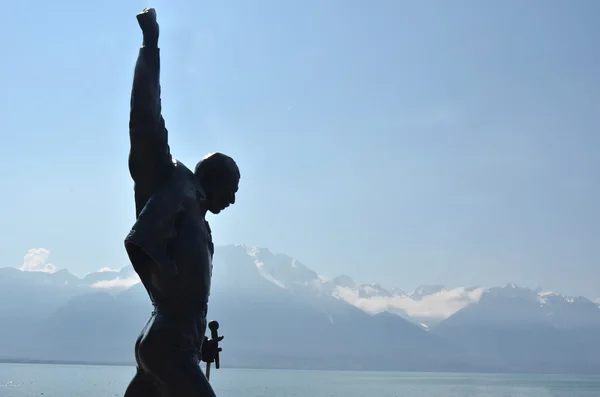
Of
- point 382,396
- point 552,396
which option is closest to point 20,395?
point 382,396

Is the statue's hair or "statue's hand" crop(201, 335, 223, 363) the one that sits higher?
the statue's hair

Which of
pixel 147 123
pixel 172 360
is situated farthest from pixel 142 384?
pixel 147 123

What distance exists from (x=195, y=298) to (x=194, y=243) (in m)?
0.34

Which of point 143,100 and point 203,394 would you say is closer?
point 203,394

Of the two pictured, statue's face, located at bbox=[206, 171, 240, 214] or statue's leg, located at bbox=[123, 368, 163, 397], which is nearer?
statue's leg, located at bbox=[123, 368, 163, 397]

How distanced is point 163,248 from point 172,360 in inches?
25.8

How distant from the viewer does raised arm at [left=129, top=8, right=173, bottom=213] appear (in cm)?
531

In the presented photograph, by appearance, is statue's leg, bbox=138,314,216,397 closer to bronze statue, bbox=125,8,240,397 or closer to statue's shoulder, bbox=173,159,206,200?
bronze statue, bbox=125,8,240,397

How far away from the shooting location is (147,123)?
17.4 feet

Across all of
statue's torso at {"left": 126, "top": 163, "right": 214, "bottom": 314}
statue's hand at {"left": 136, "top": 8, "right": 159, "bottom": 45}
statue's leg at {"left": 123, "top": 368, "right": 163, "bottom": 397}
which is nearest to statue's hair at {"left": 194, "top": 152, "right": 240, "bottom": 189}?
statue's torso at {"left": 126, "top": 163, "right": 214, "bottom": 314}

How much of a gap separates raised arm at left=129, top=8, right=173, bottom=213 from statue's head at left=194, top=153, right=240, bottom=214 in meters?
0.33

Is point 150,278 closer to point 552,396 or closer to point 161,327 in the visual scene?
point 161,327

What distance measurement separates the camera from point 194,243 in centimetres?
528

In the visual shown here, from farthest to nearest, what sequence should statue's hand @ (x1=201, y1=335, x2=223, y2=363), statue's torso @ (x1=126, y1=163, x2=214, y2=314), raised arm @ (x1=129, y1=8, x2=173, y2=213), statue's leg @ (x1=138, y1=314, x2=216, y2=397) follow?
statue's hand @ (x1=201, y1=335, x2=223, y2=363) < raised arm @ (x1=129, y1=8, x2=173, y2=213) < statue's torso @ (x1=126, y1=163, x2=214, y2=314) < statue's leg @ (x1=138, y1=314, x2=216, y2=397)
